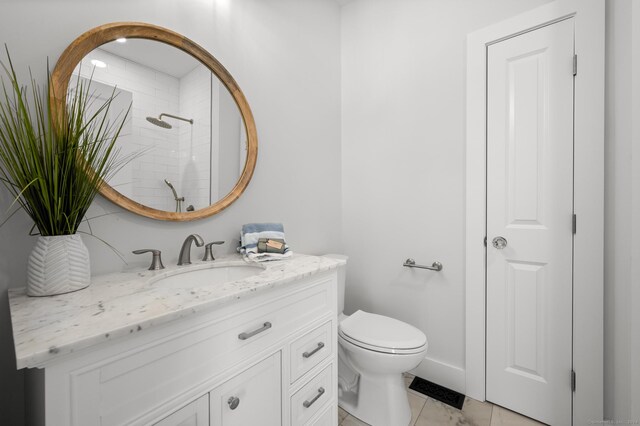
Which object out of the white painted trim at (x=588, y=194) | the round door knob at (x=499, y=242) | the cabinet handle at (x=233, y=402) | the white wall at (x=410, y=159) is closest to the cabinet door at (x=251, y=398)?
the cabinet handle at (x=233, y=402)

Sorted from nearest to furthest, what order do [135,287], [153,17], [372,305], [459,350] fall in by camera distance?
[135,287] → [153,17] → [459,350] → [372,305]

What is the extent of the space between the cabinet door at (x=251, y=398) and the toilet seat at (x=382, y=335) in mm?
577

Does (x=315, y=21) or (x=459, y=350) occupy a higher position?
(x=315, y=21)

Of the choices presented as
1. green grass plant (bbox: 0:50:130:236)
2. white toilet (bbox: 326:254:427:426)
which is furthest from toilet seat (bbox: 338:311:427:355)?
green grass plant (bbox: 0:50:130:236)

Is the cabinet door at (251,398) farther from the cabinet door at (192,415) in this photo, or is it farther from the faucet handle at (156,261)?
the faucet handle at (156,261)

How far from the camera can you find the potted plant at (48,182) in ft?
2.47

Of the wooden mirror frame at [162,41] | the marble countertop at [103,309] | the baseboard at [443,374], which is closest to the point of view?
the marble countertop at [103,309]

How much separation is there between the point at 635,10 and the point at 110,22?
1930 millimetres

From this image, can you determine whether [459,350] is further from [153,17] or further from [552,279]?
[153,17]

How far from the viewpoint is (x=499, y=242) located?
59.6 inches

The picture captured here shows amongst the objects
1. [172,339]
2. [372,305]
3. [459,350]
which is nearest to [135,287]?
[172,339]

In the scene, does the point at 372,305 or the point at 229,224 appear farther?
the point at 372,305

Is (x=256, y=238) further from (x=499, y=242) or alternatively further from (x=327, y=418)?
(x=499, y=242)

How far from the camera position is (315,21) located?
6.34 feet
